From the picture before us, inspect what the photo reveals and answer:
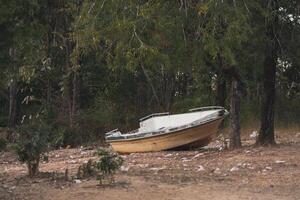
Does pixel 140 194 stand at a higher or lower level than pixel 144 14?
lower

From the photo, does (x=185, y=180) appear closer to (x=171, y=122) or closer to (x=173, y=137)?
(x=173, y=137)

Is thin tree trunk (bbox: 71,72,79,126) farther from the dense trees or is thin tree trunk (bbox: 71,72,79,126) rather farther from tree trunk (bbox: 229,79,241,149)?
tree trunk (bbox: 229,79,241,149)

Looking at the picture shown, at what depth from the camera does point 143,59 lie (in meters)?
9.77

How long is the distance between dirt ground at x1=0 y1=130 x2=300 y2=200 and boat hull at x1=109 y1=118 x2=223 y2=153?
2366mm

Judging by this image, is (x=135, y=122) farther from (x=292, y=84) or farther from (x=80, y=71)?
(x=292, y=84)

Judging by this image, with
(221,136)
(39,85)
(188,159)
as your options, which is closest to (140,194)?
(188,159)

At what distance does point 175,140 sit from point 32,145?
7.04 meters

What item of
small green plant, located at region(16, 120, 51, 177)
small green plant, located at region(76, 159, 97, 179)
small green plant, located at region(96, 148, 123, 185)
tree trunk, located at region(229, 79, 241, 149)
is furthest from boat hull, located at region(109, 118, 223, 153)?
small green plant, located at region(96, 148, 123, 185)

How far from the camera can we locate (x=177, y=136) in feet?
54.6

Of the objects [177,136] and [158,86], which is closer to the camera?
[177,136]

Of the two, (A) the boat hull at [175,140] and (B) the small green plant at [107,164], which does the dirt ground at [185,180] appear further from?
(A) the boat hull at [175,140]

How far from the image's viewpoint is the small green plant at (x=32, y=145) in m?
10.2

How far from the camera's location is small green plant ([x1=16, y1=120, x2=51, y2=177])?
33.6 ft

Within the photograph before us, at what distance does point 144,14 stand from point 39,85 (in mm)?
19234
